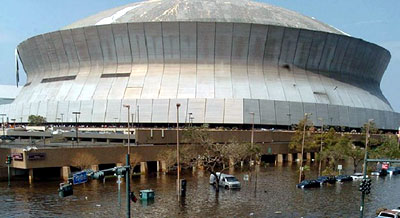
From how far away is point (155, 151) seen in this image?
46938mm

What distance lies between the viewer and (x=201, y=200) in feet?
98.3

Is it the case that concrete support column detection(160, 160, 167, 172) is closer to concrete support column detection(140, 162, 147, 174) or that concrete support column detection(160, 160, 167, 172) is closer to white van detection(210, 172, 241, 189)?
concrete support column detection(140, 162, 147, 174)

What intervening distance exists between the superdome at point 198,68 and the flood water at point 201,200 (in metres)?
34.8

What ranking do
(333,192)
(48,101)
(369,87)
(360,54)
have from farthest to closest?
(369,87) < (360,54) < (48,101) < (333,192)

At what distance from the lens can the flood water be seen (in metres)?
26.0

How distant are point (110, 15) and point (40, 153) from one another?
177ft

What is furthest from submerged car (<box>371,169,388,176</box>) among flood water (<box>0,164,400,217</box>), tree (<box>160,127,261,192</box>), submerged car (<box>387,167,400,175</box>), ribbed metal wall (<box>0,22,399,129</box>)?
ribbed metal wall (<box>0,22,399,129</box>)

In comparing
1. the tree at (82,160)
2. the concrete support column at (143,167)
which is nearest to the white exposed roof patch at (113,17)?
the concrete support column at (143,167)

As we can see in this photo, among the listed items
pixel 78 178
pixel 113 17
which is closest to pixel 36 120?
pixel 113 17

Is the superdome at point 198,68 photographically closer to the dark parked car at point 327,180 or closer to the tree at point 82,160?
the tree at point 82,160

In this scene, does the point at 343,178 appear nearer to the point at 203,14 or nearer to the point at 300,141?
the point at 300,141

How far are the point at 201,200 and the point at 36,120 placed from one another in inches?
2255

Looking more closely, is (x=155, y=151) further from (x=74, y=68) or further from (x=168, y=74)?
(x=74, y=68)

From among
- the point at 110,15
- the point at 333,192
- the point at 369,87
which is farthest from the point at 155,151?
the point at 369,87
